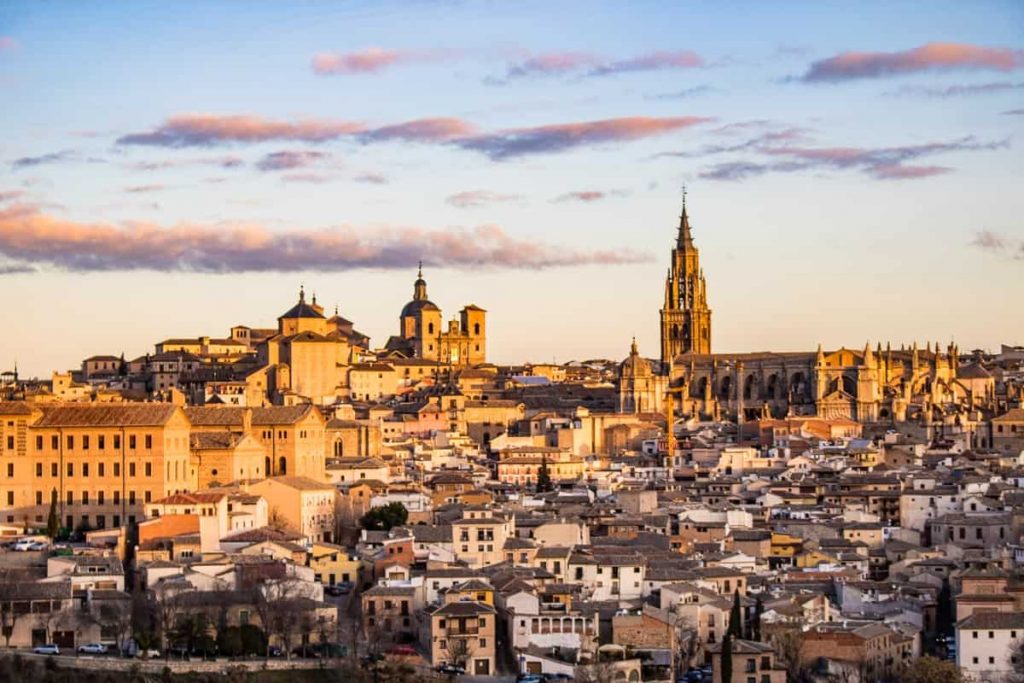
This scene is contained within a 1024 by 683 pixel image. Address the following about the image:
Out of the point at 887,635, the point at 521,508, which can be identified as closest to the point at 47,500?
the point at 521,508

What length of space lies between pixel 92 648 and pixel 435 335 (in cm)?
6861

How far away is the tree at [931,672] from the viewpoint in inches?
1483

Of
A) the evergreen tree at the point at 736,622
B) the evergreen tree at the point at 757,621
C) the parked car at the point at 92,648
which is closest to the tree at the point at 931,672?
the evergreen tree at the point at 757,621

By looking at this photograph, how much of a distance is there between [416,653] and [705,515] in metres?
14.8

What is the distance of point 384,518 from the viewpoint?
168ft

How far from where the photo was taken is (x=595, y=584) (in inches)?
1730

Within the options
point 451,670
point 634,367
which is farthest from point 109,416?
point 634,367

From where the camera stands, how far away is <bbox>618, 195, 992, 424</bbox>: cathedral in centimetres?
9219

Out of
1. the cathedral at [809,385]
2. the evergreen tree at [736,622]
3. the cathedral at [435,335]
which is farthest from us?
the cathedral at [435,335]

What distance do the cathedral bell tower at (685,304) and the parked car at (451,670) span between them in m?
68.6

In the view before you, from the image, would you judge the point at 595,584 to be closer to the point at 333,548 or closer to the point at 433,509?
the point at 333,548

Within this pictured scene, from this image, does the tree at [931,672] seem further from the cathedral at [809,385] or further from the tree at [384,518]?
the cathedral at [809,385]

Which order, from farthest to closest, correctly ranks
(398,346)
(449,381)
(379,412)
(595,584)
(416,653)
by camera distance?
(398,346), (449,381), (379,412), (595,584), (416,653)

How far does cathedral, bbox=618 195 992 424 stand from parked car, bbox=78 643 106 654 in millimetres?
52109
